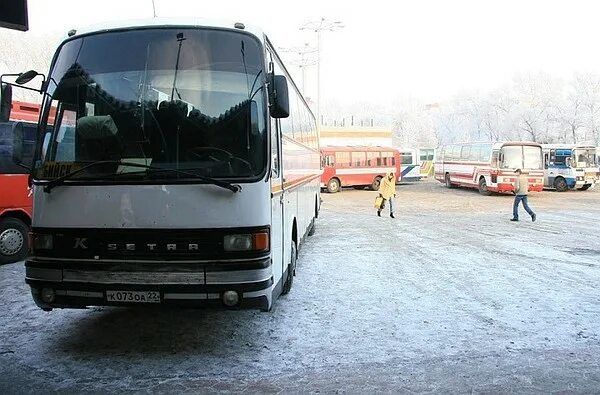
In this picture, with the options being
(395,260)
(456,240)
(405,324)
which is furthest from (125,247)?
(456,240)

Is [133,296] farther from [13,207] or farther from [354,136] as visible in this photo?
[354,136]

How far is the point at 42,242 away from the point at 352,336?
3.06 metres

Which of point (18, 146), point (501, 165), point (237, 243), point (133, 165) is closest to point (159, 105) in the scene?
point (133, 165)

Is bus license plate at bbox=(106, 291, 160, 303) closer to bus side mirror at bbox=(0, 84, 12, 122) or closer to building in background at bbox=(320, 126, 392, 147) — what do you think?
bus side mirror at bbox=(0, 84, 12, 122)

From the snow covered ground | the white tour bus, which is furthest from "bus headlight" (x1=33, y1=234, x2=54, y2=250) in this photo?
the snow covered ground

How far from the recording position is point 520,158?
85.0 ft

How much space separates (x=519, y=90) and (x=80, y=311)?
60038 mm

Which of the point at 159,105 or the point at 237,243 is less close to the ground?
the point at 159,105

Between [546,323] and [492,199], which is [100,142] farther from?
[492,199]

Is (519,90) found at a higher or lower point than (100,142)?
higher

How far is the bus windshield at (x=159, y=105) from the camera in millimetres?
4707

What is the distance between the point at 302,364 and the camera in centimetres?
485

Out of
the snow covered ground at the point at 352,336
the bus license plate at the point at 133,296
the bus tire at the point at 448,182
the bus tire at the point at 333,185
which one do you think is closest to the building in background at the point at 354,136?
the bus tire at the point at 448,182

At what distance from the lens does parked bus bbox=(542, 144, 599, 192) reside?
3055cm
